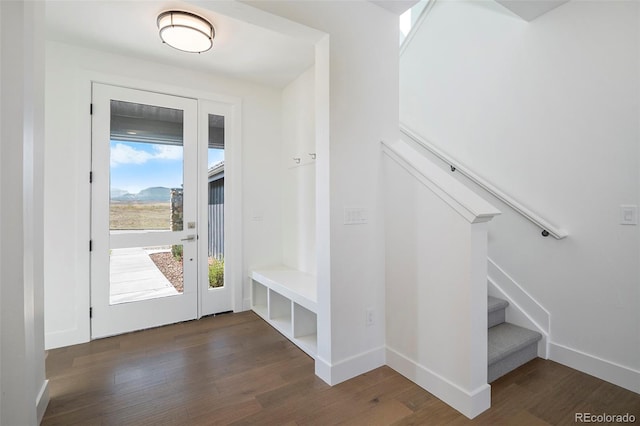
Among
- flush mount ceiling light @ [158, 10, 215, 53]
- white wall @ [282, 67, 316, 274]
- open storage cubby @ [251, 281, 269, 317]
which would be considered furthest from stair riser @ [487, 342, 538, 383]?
flush mount ceiling light @ [158, 10, 215, 53]

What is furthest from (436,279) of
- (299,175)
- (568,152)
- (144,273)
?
(144,273)

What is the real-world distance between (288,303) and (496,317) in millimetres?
1962

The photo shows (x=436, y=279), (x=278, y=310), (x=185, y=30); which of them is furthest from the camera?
(x=278, y=310)

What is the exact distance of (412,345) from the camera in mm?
2027

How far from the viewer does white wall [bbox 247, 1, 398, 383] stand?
2012 mm

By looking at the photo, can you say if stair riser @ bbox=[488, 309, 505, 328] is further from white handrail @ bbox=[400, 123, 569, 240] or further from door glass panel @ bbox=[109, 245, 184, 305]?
door glass panel @ bbox=[109, 245, 184, 305]

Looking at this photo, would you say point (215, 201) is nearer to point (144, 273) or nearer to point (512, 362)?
point (144, 273)

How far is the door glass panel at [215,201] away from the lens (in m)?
3.27

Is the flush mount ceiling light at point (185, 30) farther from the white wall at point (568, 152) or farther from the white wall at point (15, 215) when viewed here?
the white wall at point (568, 152)

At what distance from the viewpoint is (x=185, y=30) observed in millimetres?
2225

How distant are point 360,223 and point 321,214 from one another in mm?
301

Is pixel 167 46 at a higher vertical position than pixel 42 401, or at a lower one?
higher

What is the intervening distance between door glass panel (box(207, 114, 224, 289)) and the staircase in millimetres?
2706

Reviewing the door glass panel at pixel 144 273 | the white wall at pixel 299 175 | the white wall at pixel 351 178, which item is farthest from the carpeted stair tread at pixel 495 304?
the door glass panel at pixel 144 273
